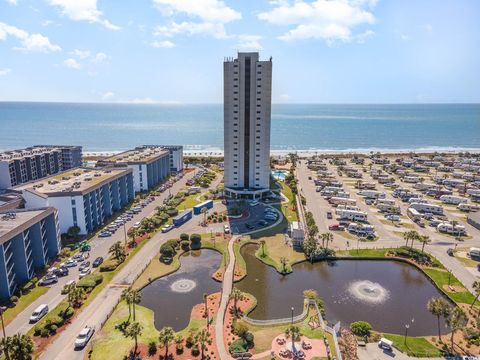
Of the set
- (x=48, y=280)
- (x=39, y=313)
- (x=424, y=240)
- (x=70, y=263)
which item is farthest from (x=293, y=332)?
(x=70, y=263)

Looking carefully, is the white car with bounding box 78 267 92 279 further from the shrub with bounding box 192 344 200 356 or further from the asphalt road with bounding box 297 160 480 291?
the asphalt road with bounding box 297 160 480 291

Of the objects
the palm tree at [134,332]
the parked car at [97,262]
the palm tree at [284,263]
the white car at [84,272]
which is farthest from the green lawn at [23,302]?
the palm tree at [284,263]

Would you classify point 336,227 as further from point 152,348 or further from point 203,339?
point 152,348

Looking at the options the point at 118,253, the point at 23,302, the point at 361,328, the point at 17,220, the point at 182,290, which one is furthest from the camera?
the point at 118,253

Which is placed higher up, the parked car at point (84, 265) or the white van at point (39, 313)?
the parked car at point (84, 265)

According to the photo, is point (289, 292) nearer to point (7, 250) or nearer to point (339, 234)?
point (339, 234)

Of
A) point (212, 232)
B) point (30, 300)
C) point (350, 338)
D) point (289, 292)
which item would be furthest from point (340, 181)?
point (30, 300)

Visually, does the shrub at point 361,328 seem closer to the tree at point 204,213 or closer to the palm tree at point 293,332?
the palm tree at point 293,332
